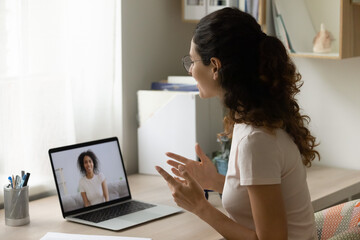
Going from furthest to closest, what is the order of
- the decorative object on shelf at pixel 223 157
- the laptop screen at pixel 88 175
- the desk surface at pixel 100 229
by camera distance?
the decorative object on shelf at pixel 223 157 → the laptop screen at pixel 88 175 → the desk surface at pixel 100 229

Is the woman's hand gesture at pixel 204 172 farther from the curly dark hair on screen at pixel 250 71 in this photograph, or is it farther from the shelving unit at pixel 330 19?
the shelving unit at pixel 330 19

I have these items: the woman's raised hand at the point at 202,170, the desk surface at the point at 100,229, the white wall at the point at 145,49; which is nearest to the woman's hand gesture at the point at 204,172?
the woman's raised hand at the point at 202,170

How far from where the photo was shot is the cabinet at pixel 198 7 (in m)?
2.81

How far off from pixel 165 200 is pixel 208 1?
99 centimetres

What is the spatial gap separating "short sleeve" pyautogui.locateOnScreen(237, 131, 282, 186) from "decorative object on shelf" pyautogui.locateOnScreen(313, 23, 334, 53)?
1137mm

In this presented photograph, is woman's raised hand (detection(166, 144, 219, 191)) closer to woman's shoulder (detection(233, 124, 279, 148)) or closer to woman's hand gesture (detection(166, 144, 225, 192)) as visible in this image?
woman's hand gesture (detection(166, 144, 225, 192))

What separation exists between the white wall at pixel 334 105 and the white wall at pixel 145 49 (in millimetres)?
604

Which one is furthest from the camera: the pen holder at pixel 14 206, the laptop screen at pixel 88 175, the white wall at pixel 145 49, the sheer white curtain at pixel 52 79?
the white wall at pixel 145 49

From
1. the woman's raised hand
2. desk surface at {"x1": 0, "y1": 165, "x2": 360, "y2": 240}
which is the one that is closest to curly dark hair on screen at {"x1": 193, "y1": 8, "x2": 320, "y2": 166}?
the woman's raised hand

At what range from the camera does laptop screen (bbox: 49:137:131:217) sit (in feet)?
7.03

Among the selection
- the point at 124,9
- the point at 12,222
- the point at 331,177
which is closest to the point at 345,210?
the point at 331,177

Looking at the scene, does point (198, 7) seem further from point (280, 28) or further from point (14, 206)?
point (14, 206)

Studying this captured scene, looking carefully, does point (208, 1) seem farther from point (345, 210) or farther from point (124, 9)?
point (345, 210)

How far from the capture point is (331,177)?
2.67 metres
